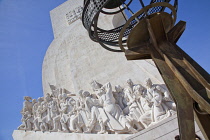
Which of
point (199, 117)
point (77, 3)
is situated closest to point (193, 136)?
point (199, 117)

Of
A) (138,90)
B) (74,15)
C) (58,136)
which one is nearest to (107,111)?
(138,90)

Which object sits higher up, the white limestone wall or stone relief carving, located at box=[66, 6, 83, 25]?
stone relief carving, located at box=[66, 6, 83, 25]

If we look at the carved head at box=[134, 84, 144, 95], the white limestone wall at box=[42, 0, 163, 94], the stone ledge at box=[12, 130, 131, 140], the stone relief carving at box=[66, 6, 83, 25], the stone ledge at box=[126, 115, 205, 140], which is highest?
the stone relief carving at box=[66, 6, 83, 25]

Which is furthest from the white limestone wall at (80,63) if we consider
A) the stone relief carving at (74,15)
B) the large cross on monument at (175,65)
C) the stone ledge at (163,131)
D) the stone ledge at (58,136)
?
the large cross on monument at (175,65)

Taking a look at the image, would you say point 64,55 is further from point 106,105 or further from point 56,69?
point 106,105

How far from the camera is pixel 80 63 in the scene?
24.4ft

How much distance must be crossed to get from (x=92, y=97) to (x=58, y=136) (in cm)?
131

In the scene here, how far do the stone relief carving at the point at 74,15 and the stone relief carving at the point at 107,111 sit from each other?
14.5 feet

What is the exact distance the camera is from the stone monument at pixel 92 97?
13.8 ft

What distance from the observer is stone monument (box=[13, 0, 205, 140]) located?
13.8ft

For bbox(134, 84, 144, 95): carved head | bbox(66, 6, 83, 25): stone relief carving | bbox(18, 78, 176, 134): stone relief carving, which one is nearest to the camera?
bbox(18, 78, 176, 134): stone relief carving

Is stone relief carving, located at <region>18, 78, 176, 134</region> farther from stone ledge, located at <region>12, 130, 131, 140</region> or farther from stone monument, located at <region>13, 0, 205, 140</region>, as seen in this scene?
stone ledge, located at <region>12, 130, 131, 140</region>

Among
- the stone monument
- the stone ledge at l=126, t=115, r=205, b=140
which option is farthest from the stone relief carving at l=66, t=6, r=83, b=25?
the stone ledge at l=126, t=115, r=205, b=140

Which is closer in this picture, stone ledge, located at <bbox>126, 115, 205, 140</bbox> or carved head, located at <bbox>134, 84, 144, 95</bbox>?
stone ledge, located at <bbox>126, 115, 205, 140</bbox>
